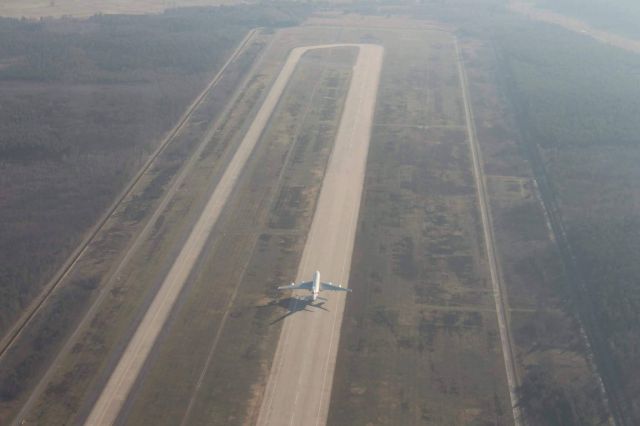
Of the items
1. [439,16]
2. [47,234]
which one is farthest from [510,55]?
[47,234]

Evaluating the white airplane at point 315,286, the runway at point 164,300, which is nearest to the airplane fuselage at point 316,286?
the white airplane at point 315,286

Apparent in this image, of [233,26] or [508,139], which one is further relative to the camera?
[233,26]

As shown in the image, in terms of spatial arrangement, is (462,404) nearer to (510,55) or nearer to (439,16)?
(510,55)

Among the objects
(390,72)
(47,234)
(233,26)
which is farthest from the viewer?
(233,26)

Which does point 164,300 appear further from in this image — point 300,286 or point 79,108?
point 79,108

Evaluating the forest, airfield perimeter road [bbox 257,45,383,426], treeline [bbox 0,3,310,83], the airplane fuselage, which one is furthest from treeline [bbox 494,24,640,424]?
treeline [bbox 0,3,310,83]

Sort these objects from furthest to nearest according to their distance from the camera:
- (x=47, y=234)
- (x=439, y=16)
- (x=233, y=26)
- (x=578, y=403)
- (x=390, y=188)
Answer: (x=439, y=16)
(x=233, y=26)
(x=390, y=188)
(x=47, y=234)
(x=578, y=403)
